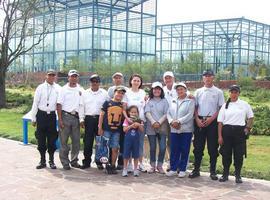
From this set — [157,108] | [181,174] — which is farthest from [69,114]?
[181,174]

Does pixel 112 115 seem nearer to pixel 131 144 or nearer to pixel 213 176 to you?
pixel 131 144

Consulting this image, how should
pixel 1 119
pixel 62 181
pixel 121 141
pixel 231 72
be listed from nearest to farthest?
pixel 62 181, pixel 121 141, pixel 1 119, pixel 231 72

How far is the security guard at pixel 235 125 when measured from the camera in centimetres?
640

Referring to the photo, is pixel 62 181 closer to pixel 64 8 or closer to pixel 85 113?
pixel 85 113

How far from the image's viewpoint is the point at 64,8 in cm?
3653

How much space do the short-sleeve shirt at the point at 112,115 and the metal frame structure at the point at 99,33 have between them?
27.1 metres

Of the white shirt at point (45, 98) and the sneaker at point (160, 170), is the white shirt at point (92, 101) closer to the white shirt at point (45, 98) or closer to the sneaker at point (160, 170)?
the white shirt at point (45, 98)

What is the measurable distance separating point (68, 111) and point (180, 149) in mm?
1971

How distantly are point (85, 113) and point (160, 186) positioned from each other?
185 centimetres

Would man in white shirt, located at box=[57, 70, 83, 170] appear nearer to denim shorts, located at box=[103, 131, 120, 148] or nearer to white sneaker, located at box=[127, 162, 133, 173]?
denim shorts, located at box=[103, 131, 120, 148]

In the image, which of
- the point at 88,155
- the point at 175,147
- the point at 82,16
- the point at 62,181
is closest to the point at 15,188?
the point at 62,181

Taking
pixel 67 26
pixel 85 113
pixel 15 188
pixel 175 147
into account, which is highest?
pixel 67 26

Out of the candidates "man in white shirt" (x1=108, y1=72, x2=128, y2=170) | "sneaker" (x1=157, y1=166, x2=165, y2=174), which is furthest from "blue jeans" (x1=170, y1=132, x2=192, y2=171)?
"man in white shirt" (x1=108, y1=72, x2=128, y2=170)

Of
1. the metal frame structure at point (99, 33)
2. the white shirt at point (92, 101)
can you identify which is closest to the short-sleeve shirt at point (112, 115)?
the white shirt at point (92, 101)
